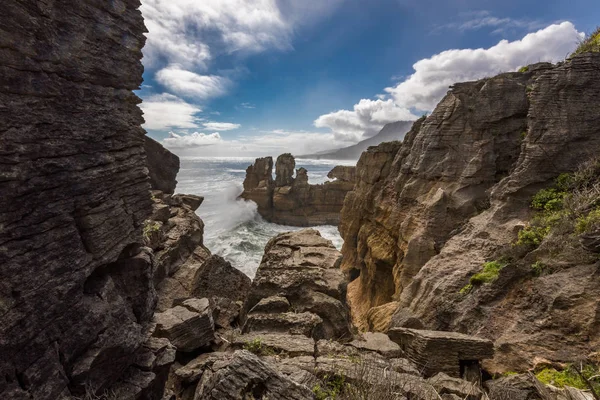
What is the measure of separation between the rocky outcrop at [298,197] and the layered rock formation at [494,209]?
3608cm

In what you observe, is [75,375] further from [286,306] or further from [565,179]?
[565,179]

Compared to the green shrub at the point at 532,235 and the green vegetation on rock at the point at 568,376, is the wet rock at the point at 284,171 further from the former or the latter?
the green vegetation on rock at the point at 568,376

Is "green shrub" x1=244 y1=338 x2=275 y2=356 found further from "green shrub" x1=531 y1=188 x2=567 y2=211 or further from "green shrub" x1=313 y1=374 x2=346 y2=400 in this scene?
"green shrub" x1=531 y1=188 x2=567 y2=211

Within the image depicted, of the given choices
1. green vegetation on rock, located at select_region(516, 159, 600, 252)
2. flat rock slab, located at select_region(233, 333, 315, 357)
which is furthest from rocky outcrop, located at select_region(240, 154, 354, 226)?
flat rock slab, located at select_region(233, 333, 315, 357)

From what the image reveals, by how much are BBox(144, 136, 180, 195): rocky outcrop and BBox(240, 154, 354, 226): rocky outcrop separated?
34285 mm

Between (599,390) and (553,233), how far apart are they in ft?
16.1

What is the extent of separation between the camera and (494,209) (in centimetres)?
1144

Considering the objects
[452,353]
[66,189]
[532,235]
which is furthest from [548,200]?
[66,189]

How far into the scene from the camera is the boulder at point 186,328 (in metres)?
7.77

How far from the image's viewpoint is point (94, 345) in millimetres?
5418

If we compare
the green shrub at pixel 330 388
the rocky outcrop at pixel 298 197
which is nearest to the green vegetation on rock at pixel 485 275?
the green shrub at pixel 330 388

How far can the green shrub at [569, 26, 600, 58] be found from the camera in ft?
39.3

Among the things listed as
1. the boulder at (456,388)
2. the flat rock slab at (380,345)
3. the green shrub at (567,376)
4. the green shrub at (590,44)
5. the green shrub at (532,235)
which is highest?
the green shrub at (590,44)

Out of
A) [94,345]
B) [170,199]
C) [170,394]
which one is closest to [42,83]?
[94,345]
